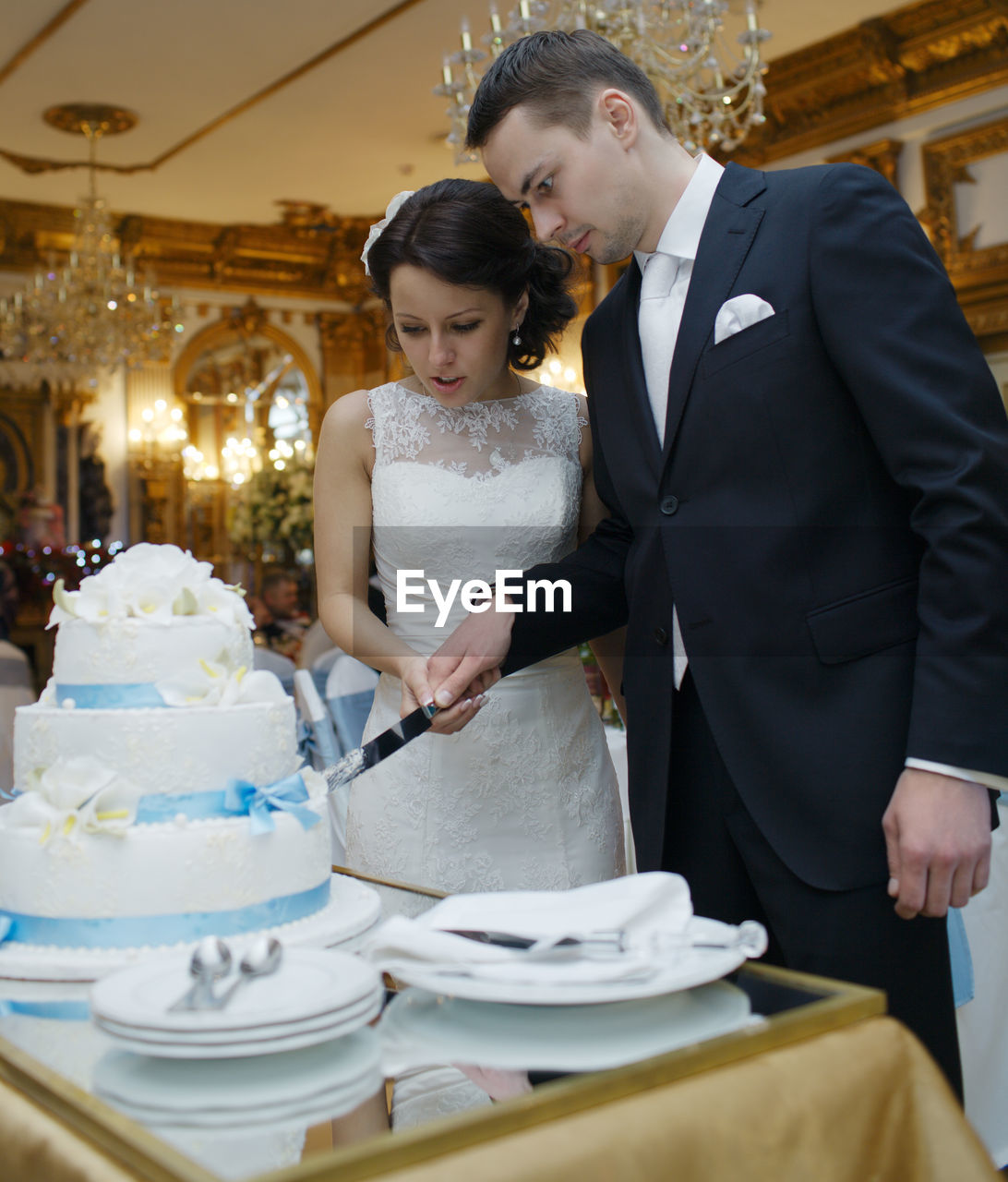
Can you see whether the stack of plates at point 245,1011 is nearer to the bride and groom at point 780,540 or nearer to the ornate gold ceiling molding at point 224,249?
the bride and groom at point 780,540

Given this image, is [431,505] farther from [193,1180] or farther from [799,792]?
[193,1180]

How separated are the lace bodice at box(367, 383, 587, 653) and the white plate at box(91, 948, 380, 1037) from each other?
1.25 metres

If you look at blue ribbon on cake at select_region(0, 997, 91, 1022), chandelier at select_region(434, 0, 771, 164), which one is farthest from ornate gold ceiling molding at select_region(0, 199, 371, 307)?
blue ribbon on cake at select_region(0, 997, 91, 1022)

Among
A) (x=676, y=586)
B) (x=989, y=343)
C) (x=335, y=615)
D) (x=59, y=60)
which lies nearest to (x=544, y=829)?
(x=335, y=615)

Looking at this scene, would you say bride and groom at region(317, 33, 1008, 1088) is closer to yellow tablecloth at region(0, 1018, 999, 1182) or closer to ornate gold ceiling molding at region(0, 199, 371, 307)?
yellow tablecloth at region(0, 1018, 999, 1182)

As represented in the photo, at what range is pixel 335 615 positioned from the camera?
2.22 m

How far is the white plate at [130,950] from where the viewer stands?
119 cm

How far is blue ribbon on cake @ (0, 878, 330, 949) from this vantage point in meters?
1.25

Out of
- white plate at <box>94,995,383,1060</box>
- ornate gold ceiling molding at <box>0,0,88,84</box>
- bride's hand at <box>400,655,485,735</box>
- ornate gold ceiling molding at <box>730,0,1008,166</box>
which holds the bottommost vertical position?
white plate at <box>94,995,383,1060</box>

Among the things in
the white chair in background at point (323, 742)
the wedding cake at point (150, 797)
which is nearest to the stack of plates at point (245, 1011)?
the wedding cake at point (150, 797)

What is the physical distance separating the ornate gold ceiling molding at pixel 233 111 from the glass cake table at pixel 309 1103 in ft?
23.6

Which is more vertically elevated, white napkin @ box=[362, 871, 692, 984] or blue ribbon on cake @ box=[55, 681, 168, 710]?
blue ribbon on cake @ box=[55, 681, 168, 710]

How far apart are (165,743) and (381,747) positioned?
52 centimetres

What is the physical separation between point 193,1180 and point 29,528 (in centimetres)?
1113
